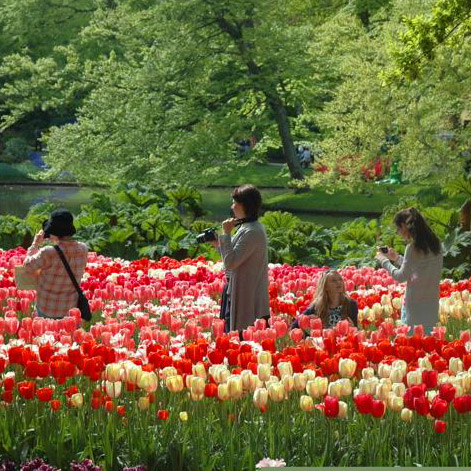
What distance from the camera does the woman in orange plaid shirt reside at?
905 cm

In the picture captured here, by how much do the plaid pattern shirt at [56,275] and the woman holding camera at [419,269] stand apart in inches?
96.0

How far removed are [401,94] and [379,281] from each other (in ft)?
51.0

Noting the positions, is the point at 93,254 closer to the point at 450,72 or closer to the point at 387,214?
the point at 387,214

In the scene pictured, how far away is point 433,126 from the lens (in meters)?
26.3

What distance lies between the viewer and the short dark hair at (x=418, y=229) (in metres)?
9.15

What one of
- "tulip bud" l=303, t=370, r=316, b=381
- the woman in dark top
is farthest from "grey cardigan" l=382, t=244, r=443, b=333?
"tulip bud" l=303, t=370, r=316, b=381

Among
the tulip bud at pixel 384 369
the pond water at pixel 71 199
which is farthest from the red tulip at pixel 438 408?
the pond water at pixel 71 199

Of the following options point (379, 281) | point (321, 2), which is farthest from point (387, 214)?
point (321, 2)

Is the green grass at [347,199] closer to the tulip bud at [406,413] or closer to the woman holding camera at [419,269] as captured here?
the woman holding camera at [419,269]

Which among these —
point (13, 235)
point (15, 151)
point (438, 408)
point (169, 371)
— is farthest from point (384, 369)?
point (15, 151)

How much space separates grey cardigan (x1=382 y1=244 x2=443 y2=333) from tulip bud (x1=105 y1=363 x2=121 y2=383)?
3.61m

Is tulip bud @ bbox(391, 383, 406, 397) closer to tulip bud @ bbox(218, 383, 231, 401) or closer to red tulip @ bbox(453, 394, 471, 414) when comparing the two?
red tulip @ bbox(453, 394, 471, 414)

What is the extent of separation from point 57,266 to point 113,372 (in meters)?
3.05

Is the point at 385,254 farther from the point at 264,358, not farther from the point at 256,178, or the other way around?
the point at 256,178
